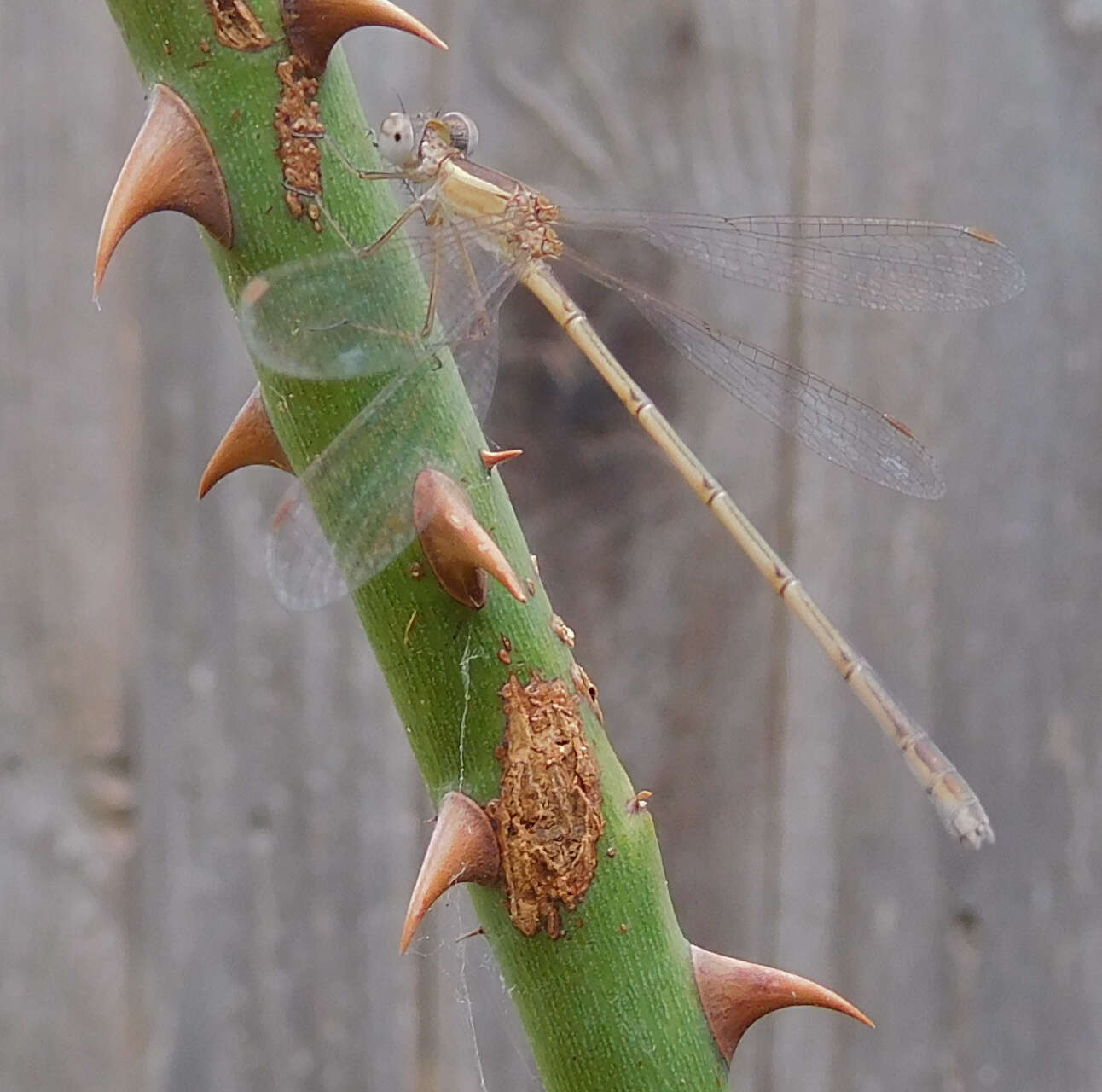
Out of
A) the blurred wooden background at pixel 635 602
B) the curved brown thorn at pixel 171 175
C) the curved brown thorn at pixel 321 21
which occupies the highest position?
the curved brown thorn at pixel 321 21

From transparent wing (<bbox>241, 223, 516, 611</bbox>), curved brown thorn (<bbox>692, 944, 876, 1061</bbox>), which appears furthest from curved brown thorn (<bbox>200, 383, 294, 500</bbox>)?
curved brown thorn (<bbox>692, 944, 876, 1061</bbox>)

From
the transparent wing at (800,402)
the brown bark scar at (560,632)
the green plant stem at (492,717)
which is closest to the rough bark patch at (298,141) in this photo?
the green plant stem at (492,717)

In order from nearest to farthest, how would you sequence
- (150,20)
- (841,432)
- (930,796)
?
(150,20), (930,796), (841,432)

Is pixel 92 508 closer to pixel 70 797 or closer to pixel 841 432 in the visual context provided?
pixel 70 797

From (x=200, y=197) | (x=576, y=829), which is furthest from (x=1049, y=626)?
(x=200, y=197)

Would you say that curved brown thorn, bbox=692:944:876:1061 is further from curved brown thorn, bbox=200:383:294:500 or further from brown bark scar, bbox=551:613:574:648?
curved brown thorn, bbox=200:383:294:500

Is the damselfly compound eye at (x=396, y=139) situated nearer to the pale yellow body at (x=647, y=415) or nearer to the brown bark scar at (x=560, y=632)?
the pale yellow body at (x=647, y=415)

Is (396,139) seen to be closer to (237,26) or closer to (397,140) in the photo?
(397,140)
